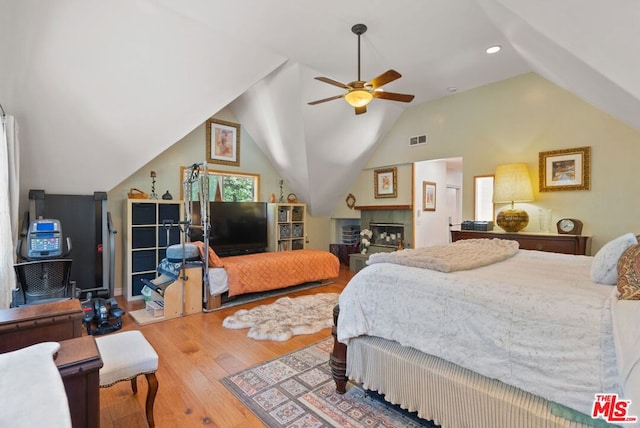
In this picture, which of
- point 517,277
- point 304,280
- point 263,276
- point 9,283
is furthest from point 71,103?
point 517,277

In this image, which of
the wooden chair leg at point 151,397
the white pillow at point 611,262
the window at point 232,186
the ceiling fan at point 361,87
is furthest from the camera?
the window at point 232,186

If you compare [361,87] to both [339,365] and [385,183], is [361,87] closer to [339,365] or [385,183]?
[339,365]

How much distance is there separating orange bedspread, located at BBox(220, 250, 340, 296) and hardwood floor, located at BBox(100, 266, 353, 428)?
0.50 m

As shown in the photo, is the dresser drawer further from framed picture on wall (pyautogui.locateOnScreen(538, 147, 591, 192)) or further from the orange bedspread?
the orange bedspread

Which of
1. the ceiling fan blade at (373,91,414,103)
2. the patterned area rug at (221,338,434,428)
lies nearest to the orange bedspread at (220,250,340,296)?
the patterned area rug at (221,338,434,428)

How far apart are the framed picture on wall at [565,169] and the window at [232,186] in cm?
461

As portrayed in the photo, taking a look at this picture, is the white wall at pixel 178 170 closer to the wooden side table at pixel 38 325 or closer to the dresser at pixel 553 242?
the wooden side table at pixel 38 325

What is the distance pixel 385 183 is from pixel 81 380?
18.5 ft

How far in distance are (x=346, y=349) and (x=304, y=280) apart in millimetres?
2818

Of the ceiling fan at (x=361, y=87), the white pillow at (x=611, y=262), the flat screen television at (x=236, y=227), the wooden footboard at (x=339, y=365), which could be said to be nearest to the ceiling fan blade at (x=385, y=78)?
the ceiling fan at (x=361, y=87)

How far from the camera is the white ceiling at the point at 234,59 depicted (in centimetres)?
225

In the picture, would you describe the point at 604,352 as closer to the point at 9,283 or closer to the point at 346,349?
the point at 346,349

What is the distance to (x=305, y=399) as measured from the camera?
206cm

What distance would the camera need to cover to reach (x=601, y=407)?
3.75ft
